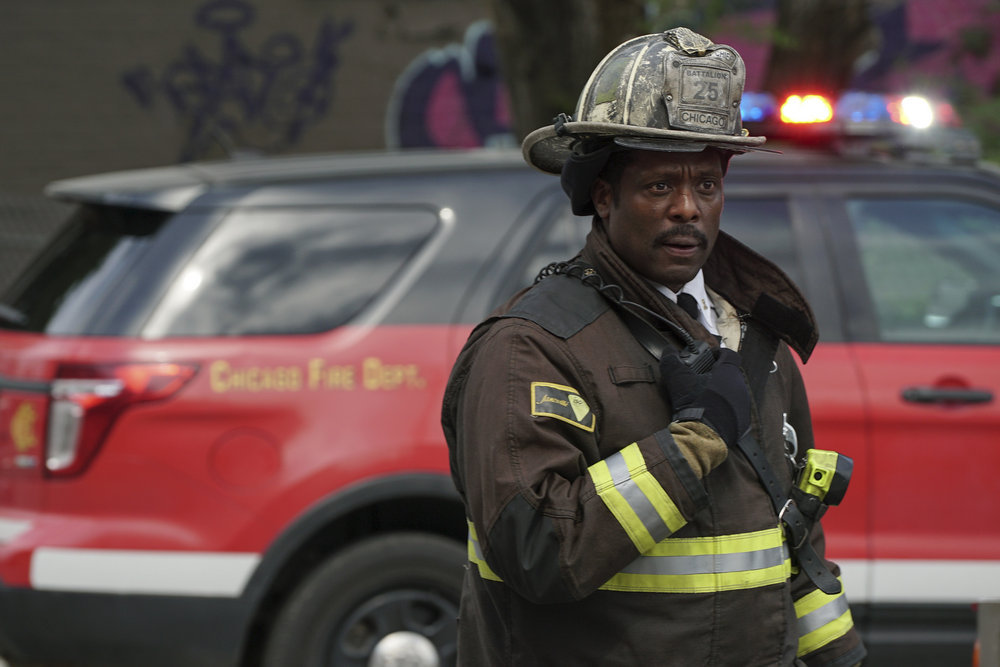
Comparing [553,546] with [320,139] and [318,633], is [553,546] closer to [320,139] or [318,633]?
[318,633]

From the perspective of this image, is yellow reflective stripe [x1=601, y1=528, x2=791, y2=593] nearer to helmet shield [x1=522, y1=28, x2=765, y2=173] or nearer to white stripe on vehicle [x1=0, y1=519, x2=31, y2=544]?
helmet shield [x1=522, y1=28, x2=765, y2=173]

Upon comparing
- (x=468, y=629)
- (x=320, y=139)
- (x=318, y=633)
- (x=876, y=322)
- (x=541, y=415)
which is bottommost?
(x=320, y=139)

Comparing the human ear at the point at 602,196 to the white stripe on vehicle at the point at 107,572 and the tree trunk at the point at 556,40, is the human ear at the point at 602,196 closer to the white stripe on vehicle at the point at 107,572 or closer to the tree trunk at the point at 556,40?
the white stripe on vehicle at the point at 107,572

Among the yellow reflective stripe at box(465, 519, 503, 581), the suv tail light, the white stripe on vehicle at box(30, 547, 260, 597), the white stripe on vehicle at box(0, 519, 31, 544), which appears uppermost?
the yellow reflective stripe at box(465, 519, 503, 581)

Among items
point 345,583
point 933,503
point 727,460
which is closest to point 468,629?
point 727,460

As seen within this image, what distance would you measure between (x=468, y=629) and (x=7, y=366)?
213 centimetres

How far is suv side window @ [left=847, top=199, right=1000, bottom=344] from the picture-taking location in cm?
374

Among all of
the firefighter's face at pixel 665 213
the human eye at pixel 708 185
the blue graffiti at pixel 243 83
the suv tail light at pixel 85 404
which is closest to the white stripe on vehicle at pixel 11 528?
the suv tail light at pixel 85 404

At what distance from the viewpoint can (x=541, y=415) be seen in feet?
5.67

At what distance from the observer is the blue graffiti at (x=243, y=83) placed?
11969 millimetres

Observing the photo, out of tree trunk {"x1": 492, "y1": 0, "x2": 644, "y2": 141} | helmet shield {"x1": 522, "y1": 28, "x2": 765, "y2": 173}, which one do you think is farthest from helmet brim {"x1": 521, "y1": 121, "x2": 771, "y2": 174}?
tree trunk {"x1": 492, "y1": 0, "x2": 644, "y2": 141}

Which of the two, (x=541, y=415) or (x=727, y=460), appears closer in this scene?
(x=541, y=415)

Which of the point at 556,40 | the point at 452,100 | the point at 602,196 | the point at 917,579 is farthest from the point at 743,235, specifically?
the point at 452,100

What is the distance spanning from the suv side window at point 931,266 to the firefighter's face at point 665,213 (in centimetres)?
193
